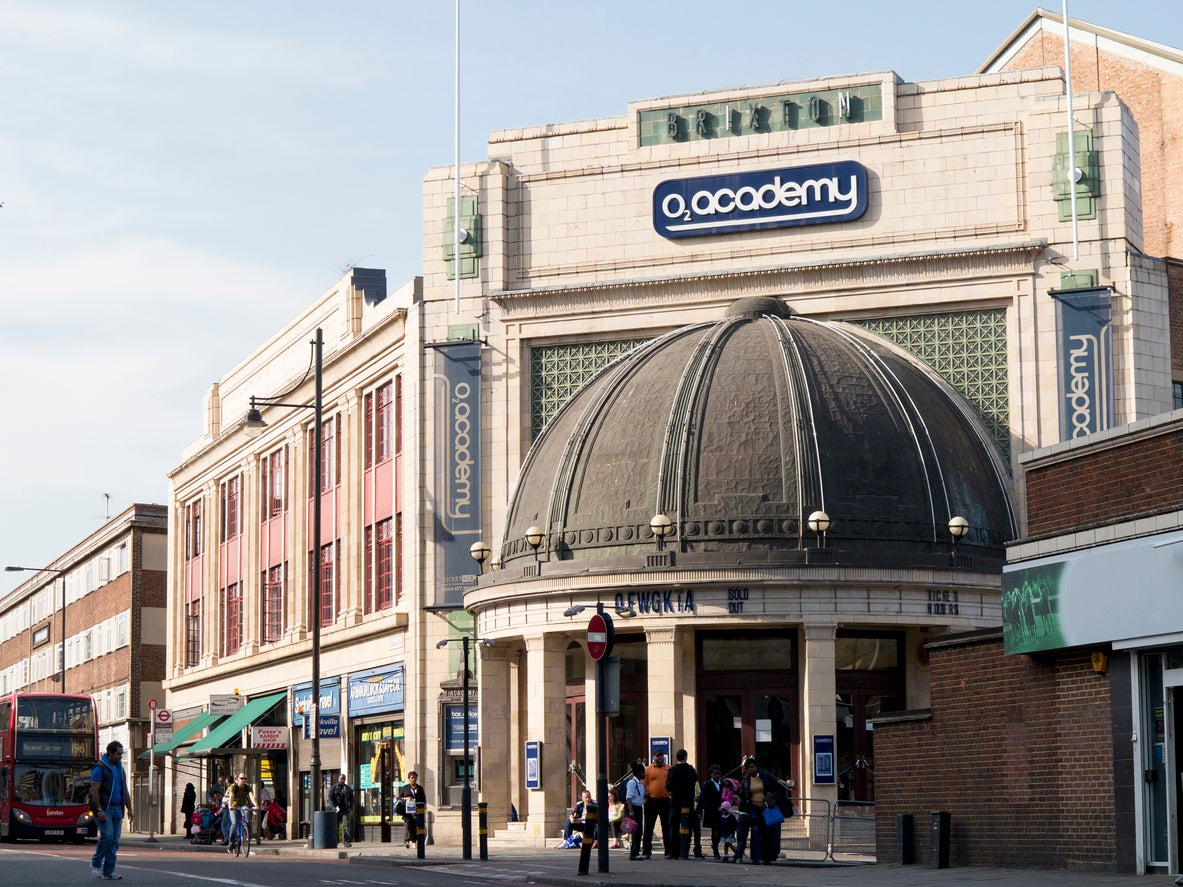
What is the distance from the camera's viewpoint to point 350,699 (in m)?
53.8

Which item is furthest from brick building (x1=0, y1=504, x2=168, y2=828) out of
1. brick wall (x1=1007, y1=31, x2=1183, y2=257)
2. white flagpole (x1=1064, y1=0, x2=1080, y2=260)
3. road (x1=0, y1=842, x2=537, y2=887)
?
white flagpole (x1=1064, y1=0, x2=1080, y2=260)

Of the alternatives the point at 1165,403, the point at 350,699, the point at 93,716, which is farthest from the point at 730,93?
the point at 93,716

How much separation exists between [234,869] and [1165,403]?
24867mm

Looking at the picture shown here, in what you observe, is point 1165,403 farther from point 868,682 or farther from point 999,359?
point 868,682

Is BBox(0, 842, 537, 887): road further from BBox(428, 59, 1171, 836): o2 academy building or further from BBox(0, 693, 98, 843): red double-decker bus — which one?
BBox(0, 693, 98, 843): red double-decker bus

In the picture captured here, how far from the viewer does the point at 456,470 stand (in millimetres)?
47594

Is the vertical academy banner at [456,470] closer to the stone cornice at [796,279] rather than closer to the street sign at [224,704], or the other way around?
the stone cornice at [796,279]

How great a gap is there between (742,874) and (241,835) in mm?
18871

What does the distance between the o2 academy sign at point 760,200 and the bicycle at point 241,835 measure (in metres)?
17.9

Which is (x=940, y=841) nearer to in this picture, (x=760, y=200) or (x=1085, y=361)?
(x=1085, y=361)

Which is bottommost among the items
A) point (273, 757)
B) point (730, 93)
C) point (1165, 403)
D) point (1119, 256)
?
point (273, 757)

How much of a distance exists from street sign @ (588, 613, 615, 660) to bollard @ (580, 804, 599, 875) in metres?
2.55

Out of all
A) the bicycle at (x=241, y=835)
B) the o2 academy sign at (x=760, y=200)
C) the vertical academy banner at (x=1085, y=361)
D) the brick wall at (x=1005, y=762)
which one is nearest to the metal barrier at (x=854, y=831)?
the brick wall at (x=1005, y=762)

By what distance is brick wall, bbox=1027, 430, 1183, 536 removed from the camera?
22078 mm
